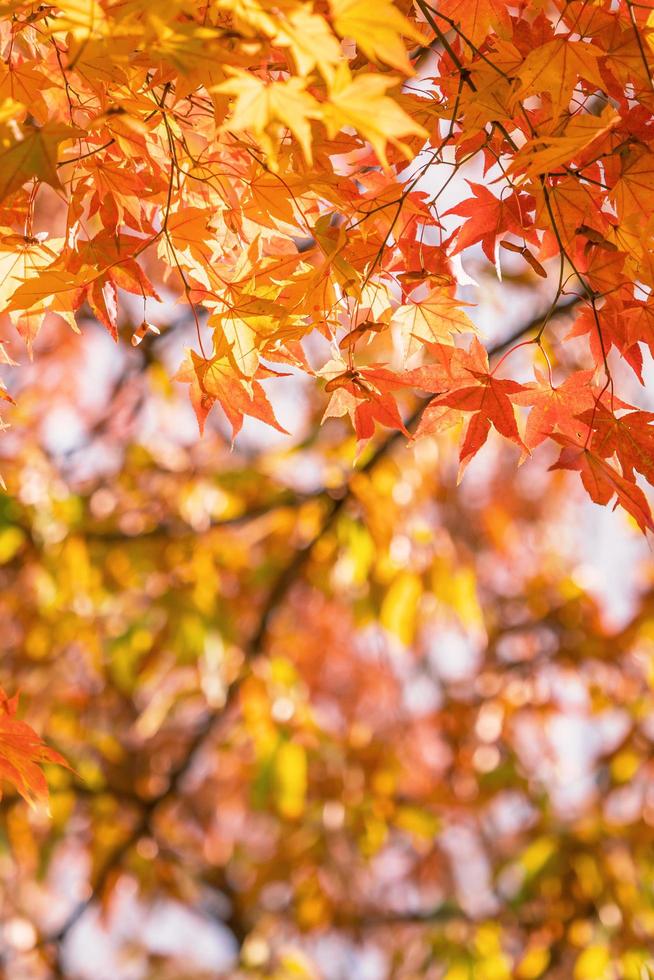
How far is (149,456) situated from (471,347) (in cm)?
217

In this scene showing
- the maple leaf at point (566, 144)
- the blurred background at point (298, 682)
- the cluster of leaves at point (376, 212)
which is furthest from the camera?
the blurred background at point (298, 682)

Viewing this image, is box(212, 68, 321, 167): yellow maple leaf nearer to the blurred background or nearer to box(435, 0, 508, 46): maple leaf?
box(435, 0, 508, 46): maple leaf

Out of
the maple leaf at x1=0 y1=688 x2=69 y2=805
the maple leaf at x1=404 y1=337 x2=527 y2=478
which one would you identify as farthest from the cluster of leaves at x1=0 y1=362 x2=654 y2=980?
the maple leaf at x1=404 y1=337 x2=527 y2=478

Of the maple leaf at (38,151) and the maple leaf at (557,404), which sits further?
the maple leaf at (557,404)

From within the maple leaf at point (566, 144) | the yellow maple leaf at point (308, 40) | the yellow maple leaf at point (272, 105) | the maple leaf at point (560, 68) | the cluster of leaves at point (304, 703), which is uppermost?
the yellow maple leaf at point (308, 40)

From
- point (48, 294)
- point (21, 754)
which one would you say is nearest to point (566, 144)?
point (48, 294)

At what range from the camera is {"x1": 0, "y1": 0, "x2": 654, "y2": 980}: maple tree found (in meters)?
0.77

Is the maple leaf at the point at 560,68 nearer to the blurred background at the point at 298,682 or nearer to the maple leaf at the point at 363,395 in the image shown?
the maple leaf at the point at 363,395

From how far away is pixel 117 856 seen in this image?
2738mm

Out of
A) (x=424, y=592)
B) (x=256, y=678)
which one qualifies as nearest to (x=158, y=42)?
(x=424, y=592)

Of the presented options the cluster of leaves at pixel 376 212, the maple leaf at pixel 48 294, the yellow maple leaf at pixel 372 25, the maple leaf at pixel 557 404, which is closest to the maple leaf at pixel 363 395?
the cluster of leaves at pixel 376 212

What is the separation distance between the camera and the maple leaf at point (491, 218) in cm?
88

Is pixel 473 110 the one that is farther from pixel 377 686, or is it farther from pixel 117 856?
pixel 377 686

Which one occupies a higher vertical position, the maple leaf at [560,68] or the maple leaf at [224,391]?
the maple leaf at [560,68]
